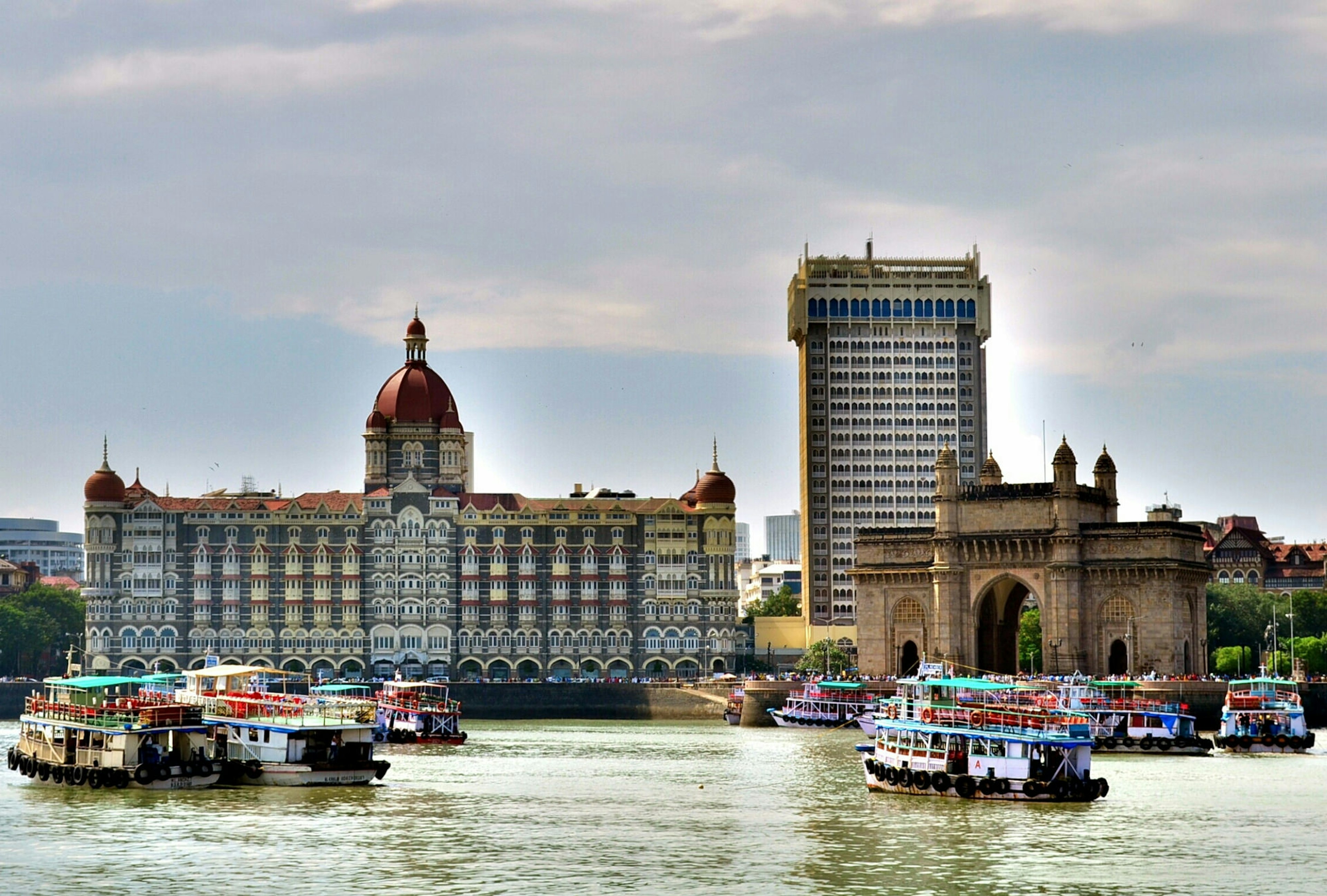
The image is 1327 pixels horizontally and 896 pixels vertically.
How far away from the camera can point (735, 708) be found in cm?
16738

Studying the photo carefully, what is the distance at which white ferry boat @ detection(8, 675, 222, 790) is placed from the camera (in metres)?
84.8

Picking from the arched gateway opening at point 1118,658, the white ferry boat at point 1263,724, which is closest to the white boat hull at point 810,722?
the arched gateway opening at point 1118,658

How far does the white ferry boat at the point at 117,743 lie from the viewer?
8481cm

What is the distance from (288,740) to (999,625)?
86622mm

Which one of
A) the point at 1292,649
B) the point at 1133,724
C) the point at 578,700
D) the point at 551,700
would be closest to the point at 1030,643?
the point at 1292,649

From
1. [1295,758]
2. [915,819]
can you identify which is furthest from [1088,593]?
[915,819]

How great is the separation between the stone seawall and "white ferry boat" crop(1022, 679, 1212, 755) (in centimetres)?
5983

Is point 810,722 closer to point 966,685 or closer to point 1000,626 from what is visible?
point 1000,626

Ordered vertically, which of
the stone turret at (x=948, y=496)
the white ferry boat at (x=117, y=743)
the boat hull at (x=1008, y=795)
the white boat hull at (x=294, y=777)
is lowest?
the boat hull at (x=1008, y=795)

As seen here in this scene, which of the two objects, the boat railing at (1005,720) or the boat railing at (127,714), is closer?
the boat railing at (1005,720)

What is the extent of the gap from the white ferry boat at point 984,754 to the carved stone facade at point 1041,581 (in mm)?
62742

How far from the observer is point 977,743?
85312 mm

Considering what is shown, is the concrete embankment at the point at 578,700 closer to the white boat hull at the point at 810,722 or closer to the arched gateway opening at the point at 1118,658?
the white boat hull at the point at 810,722

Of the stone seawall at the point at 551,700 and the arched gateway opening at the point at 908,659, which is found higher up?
the arched gateway opening at the point at 908,659
